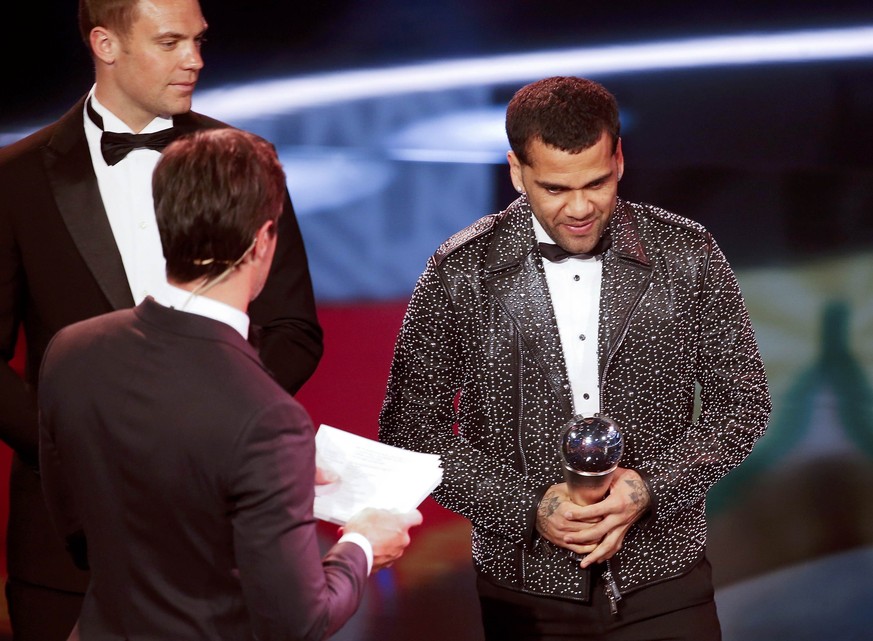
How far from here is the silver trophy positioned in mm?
2064

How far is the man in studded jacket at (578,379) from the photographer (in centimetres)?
235

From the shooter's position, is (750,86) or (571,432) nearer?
(571,432)

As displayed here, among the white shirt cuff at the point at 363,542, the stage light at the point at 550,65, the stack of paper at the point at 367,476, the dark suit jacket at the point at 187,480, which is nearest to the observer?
the dark suit jacket at the point at 187,480

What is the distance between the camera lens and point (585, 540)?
7.38ft

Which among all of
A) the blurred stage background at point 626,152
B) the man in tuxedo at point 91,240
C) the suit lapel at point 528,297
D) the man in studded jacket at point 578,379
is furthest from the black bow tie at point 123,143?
the blurred stage background at point 626,152

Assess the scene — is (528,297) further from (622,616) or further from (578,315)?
(622,616)

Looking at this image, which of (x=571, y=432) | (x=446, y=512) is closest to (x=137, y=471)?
(x=571, y=432)

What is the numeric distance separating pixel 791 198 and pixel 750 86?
0.52m

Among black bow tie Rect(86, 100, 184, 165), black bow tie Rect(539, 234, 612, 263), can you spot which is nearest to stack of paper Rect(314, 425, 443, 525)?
black bow tie Rect(539, 234, 612, 263)

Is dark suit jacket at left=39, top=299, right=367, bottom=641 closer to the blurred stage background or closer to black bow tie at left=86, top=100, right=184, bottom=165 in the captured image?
black bow tie at left=86, top=100, right=184, bottom=165

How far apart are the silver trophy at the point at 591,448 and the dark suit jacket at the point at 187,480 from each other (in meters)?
0.51

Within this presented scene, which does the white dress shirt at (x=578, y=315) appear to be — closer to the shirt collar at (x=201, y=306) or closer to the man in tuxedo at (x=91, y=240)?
the man in tuxedo at (x=91, y=240)

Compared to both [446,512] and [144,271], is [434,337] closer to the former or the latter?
[144,271]

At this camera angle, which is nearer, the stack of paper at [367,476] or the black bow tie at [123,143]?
the stack of paper at [367,476]
